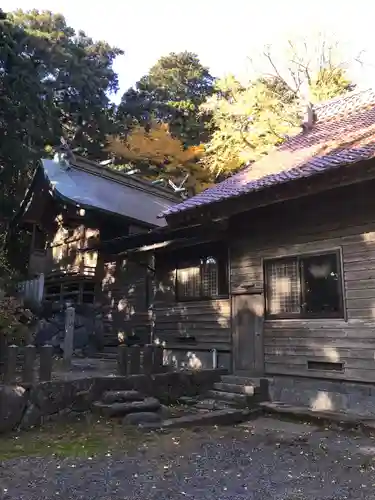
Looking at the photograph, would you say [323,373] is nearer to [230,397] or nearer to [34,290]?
[230,397]

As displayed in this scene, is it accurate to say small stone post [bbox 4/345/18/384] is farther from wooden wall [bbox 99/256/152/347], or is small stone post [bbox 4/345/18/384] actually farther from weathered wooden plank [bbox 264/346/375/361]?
wooden wall [bbox 99/256/152/347]

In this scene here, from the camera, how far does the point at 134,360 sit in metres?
8.98

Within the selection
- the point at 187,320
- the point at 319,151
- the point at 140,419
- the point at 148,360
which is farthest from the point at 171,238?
the point at 140,419

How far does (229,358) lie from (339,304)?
109 inches

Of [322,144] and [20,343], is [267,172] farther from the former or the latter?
[20,343]

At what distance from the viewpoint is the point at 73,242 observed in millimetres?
17266

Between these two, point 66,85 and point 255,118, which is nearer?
point 255,118

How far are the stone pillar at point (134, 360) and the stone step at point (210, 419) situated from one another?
1619 mm

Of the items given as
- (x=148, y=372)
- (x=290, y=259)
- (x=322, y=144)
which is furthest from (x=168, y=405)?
(x=322, y=144)

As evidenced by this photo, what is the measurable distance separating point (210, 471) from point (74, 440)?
2.31m

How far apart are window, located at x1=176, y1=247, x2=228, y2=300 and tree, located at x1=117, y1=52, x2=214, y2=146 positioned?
56.5ft

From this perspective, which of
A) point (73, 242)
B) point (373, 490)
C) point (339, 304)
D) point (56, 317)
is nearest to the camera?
point (373, 490)

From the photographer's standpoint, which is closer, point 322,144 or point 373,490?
point 373,490

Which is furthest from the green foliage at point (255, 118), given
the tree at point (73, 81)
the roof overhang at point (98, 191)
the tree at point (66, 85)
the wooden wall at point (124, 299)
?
the wooden wall at point (124, 299)
